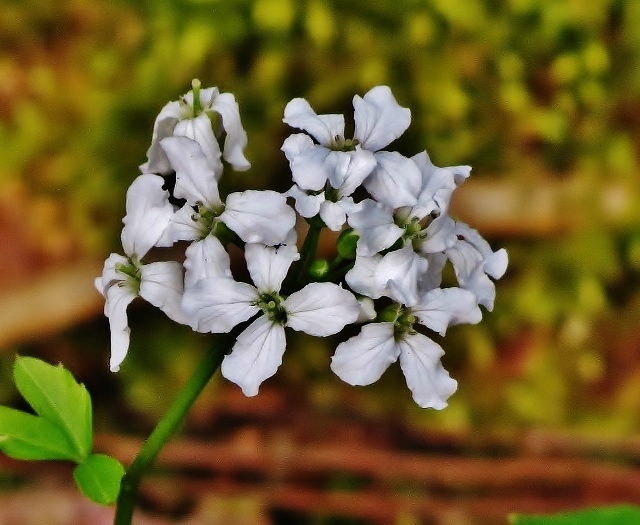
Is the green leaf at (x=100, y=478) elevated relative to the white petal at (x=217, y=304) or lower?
lower

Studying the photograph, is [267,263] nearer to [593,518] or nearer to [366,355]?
[366,355]

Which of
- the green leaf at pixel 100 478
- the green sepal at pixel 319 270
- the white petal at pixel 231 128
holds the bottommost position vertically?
the green leaf at pixel 100 478

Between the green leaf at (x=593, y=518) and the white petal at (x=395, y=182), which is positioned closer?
the white petal at (x=395, y=182)

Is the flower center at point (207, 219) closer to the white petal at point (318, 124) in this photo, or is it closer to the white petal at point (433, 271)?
the white petal at point (318, 124)

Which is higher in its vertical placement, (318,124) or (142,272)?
(318,124)


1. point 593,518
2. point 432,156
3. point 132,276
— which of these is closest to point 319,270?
point 132,276

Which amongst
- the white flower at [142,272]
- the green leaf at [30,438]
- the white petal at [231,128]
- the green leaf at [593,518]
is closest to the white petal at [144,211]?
the white flower at [142,272]
